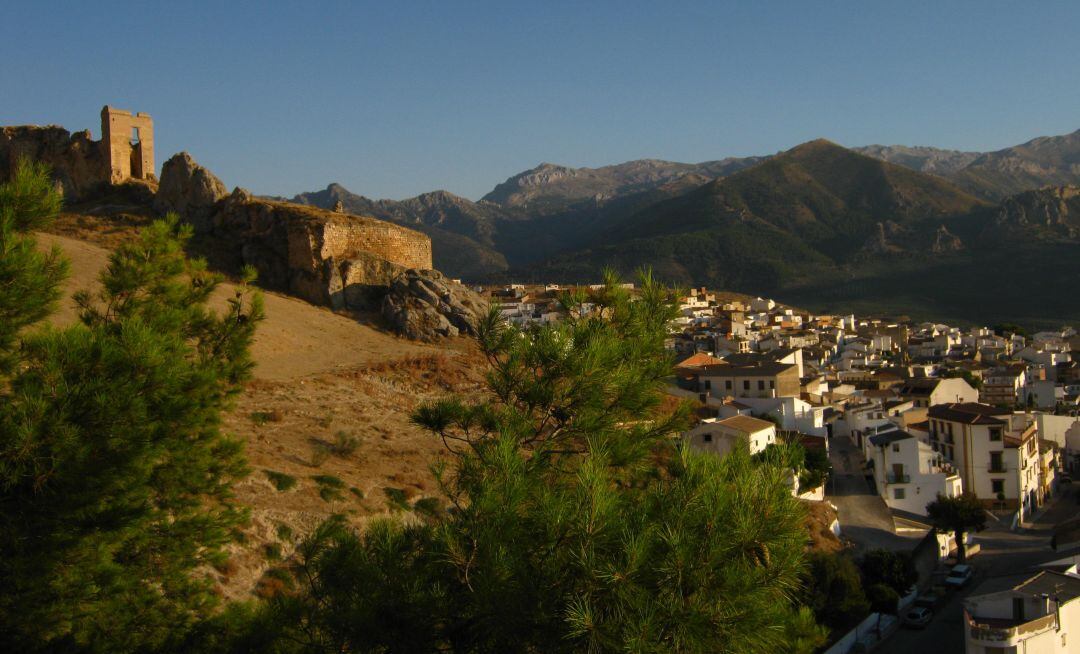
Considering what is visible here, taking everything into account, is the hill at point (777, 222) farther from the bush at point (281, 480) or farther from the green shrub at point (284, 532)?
the green shrub at point (284, 532)

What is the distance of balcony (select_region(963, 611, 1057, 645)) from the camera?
1404 centimetres

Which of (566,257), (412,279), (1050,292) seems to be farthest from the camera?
(566,257)

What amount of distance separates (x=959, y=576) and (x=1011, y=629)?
26.9ft

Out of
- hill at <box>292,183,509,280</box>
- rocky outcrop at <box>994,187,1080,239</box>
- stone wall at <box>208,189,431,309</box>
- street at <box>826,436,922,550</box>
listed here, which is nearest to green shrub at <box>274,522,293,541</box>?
stone wall at <box>208,189,431,309</box>

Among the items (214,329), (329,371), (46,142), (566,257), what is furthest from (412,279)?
(566,257)

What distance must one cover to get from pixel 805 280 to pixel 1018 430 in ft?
226

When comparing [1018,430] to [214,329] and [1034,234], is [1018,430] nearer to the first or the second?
[214,329]

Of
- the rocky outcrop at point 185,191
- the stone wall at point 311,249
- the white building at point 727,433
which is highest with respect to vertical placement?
the rocky outcrop at point 185,191

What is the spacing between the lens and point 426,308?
26.7 meters

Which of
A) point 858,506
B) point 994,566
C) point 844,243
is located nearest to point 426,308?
point 858,506

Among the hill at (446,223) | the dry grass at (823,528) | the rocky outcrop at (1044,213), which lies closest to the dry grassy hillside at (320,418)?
the dry grass at (823,528)

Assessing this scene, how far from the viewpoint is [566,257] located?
381ft

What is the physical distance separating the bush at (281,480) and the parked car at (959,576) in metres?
15.9

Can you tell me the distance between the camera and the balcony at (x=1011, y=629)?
14039mm
